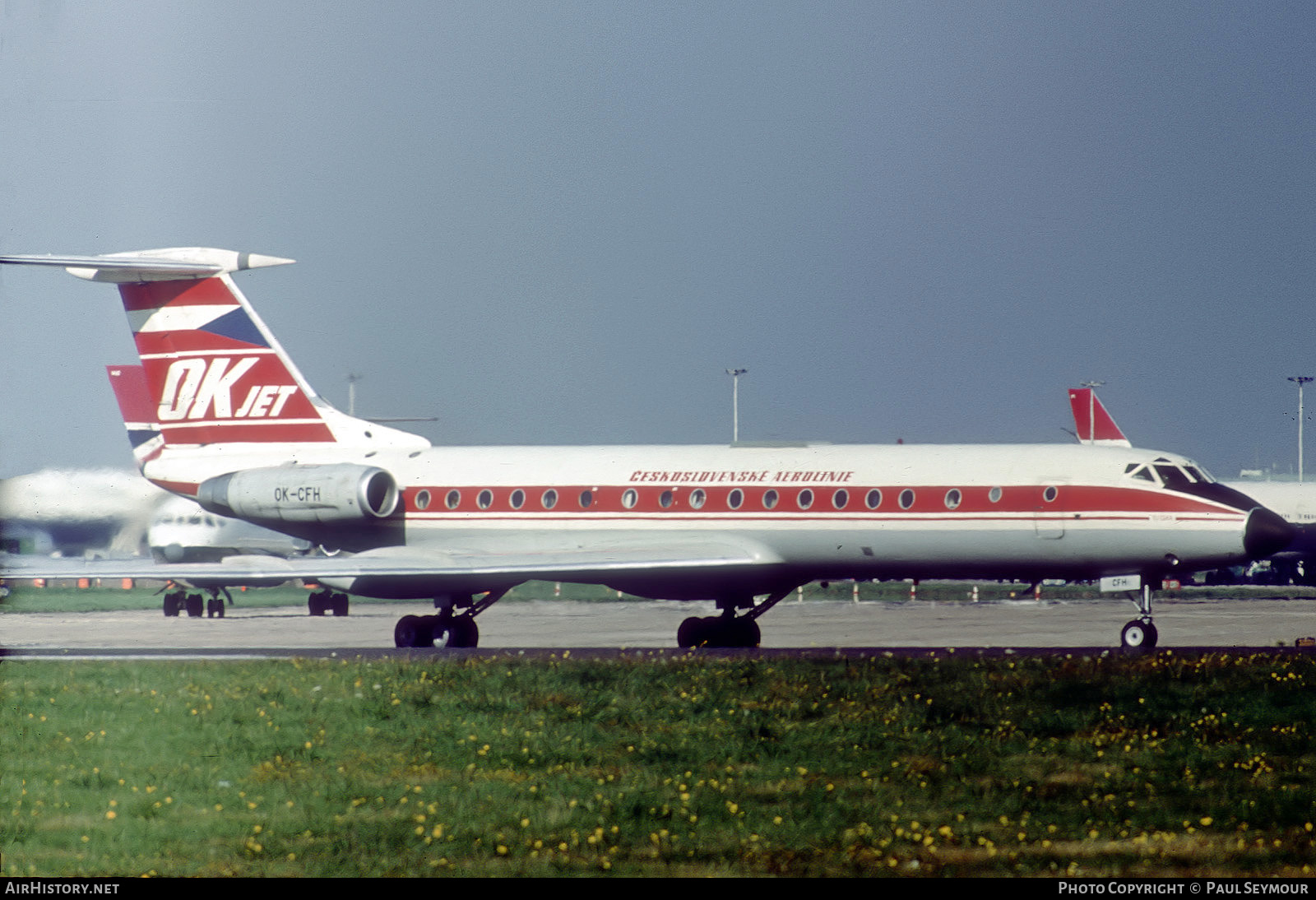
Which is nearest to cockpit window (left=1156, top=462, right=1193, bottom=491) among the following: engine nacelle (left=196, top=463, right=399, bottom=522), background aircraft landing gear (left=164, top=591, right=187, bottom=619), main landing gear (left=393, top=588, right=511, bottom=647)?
main landing gear (left=393, top=588, right=511, bottom=647)

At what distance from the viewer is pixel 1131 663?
20.2m

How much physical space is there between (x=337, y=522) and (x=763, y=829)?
19.7 m

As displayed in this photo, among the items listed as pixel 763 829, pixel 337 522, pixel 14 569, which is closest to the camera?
pixel 763 829

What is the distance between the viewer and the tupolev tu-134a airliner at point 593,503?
2534 cm

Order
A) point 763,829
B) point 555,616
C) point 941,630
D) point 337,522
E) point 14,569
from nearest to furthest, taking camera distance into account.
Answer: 1. point 763,829
2. point 14,569
3. point 337,522
4. point 941,630
5. point 555,616

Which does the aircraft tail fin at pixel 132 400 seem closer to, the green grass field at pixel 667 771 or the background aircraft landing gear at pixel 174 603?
the background aircraft landing gear at pixel 174 603

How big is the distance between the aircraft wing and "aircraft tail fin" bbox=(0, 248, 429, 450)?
4.36m

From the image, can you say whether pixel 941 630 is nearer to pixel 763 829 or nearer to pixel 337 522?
pixel 337 522

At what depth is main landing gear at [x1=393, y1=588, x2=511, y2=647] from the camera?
2798cm

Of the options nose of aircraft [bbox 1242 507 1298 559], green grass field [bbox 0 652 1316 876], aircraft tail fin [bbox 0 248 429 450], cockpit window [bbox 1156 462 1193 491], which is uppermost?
aircraft tail fin [bbox 0 248 429 450]

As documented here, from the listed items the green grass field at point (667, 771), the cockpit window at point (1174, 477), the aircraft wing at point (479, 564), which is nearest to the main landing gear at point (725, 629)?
the aircraft wing at point (479, 564)

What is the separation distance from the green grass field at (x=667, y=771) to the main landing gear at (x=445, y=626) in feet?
26.3

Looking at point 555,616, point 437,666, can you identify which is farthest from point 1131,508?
point 555,616

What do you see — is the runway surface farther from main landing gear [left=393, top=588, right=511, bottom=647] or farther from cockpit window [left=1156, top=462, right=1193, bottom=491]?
cockpit window [left=1156, top=462, right=1193, bottom=491]
